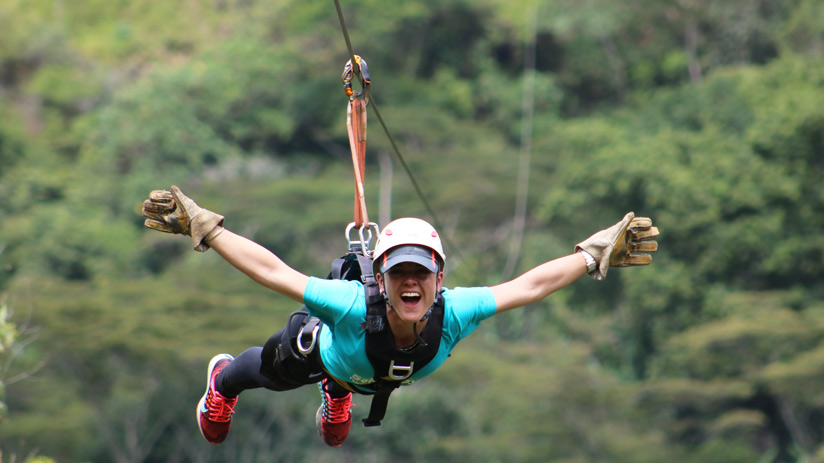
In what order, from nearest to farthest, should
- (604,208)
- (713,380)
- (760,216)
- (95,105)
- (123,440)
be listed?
1. (123,440)
2. (713,380)
3. (760,216)
4. (604,208)
5. (95,105)

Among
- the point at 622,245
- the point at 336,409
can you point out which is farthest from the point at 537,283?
the point at 336,409

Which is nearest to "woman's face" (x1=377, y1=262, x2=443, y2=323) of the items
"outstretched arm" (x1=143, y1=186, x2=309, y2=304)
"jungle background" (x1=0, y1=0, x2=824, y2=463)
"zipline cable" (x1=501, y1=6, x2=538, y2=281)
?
"outstretched arm" (x1=143, y1=186, x2=309, y2=304)

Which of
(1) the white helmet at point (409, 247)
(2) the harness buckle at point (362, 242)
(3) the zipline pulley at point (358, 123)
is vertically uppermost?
(3) the zipline pulley at point (358, 123)

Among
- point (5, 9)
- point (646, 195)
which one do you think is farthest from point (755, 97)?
point (5, 9)

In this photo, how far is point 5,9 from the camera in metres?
36.0

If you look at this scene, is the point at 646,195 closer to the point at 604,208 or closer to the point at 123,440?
the point at 604,208

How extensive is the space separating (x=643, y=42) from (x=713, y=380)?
15.3m

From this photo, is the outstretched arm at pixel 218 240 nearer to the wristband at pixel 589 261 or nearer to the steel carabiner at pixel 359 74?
the steel carabiner at pixel 359 74

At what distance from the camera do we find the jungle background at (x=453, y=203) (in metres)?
18.6

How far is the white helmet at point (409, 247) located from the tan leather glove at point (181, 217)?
0.55 m

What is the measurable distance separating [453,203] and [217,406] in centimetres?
2012

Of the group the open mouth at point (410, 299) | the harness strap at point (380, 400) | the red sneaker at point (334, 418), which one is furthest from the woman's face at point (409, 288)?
the red sneaker at point (334, 418)

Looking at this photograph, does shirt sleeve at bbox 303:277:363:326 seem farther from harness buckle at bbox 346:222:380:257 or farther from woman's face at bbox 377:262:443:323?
harness buckle at bbox 346:222:380:257

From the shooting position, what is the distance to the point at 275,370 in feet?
16.1
